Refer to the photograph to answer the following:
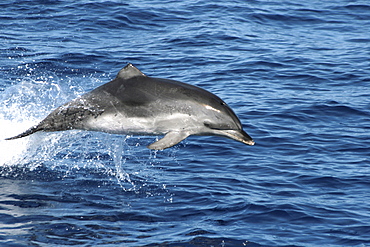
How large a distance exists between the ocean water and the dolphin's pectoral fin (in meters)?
1.36

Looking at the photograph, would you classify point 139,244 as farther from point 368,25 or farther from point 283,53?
point 368,25

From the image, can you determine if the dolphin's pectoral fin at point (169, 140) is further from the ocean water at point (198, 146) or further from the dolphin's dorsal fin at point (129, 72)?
the ocean water at point (198, 146)

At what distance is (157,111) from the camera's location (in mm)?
9109

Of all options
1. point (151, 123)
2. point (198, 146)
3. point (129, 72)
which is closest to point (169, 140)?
point (151, 123)

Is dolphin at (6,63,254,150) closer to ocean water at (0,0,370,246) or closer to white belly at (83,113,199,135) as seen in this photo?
white belly at (83,113,199,135)

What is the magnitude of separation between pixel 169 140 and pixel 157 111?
52 cm

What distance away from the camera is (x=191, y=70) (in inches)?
717

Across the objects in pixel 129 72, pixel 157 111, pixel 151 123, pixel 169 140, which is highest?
pixel 129 72

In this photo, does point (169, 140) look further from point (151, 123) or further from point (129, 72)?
point (129, 72)

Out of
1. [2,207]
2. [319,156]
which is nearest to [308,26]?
[319,156]

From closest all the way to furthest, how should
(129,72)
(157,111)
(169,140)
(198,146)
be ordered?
1. (169,140)
2. (157,111)
3. (129,72)
4. (198,146)

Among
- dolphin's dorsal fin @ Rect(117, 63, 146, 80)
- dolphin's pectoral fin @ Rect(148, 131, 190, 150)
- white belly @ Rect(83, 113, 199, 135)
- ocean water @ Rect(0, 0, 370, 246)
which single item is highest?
dolphin's dorsal fin @ Rect(117, 63, 146, 80)

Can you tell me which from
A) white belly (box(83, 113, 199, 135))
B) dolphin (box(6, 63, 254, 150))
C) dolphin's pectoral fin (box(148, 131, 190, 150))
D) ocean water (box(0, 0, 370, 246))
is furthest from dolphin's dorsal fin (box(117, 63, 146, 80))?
ocean water (box(0, 0, 370, 246))

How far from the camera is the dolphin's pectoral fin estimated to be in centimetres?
869
